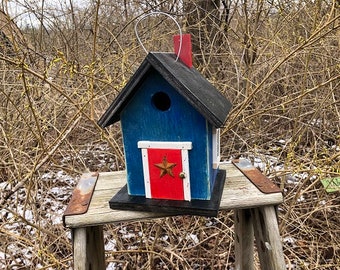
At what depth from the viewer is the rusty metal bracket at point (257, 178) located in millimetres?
1115

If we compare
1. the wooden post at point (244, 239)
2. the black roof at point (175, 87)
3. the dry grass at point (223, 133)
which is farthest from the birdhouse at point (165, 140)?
the dry grass at point (223, 133)

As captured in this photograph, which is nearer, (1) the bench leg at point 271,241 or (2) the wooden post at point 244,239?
(1) the bench leg at point 271,241

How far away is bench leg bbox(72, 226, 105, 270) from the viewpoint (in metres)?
1.03

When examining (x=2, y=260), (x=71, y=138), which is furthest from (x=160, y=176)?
(x=71, y=138)

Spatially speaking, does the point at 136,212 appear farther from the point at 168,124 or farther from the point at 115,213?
the point at 168,124

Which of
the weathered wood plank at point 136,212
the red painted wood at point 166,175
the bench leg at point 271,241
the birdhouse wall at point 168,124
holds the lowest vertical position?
the bench leg at point 271,241

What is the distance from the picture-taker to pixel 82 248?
1.04 meters

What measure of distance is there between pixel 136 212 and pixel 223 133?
111cm

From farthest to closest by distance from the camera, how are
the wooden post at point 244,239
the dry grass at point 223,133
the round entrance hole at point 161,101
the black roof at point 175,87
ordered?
the dry grass at point 223,133
the wooden post at point 244,239
the round entrance hole at point 161,101
the black roof at point 175,87

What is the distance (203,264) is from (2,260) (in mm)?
1324

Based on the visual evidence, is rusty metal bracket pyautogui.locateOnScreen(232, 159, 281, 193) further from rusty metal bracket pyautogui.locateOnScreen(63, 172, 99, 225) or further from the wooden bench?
rusty metal bracket pyautogui.locateOnScreen(63, 172, 99, 225)

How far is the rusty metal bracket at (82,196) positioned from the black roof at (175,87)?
0.27 meters

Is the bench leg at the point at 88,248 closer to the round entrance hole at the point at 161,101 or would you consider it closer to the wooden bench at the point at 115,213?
the wooden bench at the point at 115,213

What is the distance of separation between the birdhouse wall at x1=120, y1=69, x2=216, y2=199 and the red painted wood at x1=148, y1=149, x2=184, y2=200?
0.12 ft
